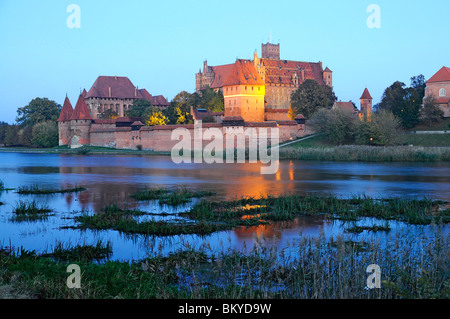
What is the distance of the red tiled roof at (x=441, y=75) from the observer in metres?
43.9

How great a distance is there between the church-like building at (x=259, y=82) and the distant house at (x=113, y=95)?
8.35 m

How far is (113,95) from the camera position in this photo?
6178 centimetres

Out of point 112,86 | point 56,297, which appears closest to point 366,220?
point 56,297

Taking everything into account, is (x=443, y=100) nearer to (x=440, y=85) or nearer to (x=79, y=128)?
(x=440, y=85)

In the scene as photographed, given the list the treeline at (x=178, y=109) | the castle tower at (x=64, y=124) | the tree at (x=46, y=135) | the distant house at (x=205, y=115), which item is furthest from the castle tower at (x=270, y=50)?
the castle tower at (x=64, y=124)

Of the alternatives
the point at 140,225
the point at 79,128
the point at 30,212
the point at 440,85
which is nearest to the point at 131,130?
the point at 79,128

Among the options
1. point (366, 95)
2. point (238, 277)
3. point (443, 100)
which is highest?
point (366, 95)

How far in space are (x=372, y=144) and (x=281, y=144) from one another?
7337 mm

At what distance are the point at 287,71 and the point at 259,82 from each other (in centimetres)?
1809

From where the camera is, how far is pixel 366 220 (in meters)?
9.63

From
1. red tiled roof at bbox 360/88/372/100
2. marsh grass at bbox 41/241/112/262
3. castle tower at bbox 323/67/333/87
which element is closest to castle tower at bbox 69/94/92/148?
red tiled roof at bbox 360/88/372/100

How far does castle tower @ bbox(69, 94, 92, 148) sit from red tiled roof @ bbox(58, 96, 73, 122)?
734 mm

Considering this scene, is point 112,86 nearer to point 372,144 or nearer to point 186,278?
point 372,144

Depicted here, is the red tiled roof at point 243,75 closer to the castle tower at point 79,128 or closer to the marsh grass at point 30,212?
the castle tower at point 79,128
